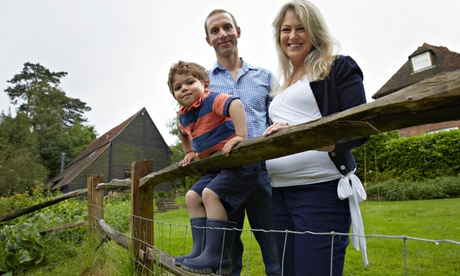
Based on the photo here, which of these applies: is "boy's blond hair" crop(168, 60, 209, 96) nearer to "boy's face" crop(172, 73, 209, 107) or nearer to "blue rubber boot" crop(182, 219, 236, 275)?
"boy's face" crop(172, 73, 209, 107)

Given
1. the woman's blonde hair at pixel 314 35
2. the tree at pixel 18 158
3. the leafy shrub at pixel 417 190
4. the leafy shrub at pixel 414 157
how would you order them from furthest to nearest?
the tree at pixel 18 158
the leafy shrub at pixel 414 157
the leafy shrub at pixel 417 190
the woman's blonde hair at pixel 314 35

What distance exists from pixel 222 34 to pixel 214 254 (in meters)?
1.41

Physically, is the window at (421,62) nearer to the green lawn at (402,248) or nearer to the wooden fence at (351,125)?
the green lawn at (402,248)

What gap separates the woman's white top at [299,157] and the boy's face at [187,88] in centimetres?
51

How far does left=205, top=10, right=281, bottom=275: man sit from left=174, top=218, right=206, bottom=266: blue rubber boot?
→ 0.45 metres

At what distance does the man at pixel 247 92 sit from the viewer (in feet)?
7.41

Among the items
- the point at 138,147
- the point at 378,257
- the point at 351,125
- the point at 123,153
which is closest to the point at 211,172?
the point at 351,125

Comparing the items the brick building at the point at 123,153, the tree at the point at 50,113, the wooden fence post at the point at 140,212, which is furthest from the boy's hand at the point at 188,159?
the tree at the point at 50,113

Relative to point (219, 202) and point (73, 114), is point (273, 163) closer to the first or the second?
point (219, 202)

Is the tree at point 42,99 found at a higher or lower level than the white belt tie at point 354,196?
higher

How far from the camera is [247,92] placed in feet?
7.79

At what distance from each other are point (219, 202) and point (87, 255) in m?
3.04

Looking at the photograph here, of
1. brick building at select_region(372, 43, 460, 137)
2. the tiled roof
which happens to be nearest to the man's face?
the tiled roof

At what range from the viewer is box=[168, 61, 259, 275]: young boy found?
172cm
